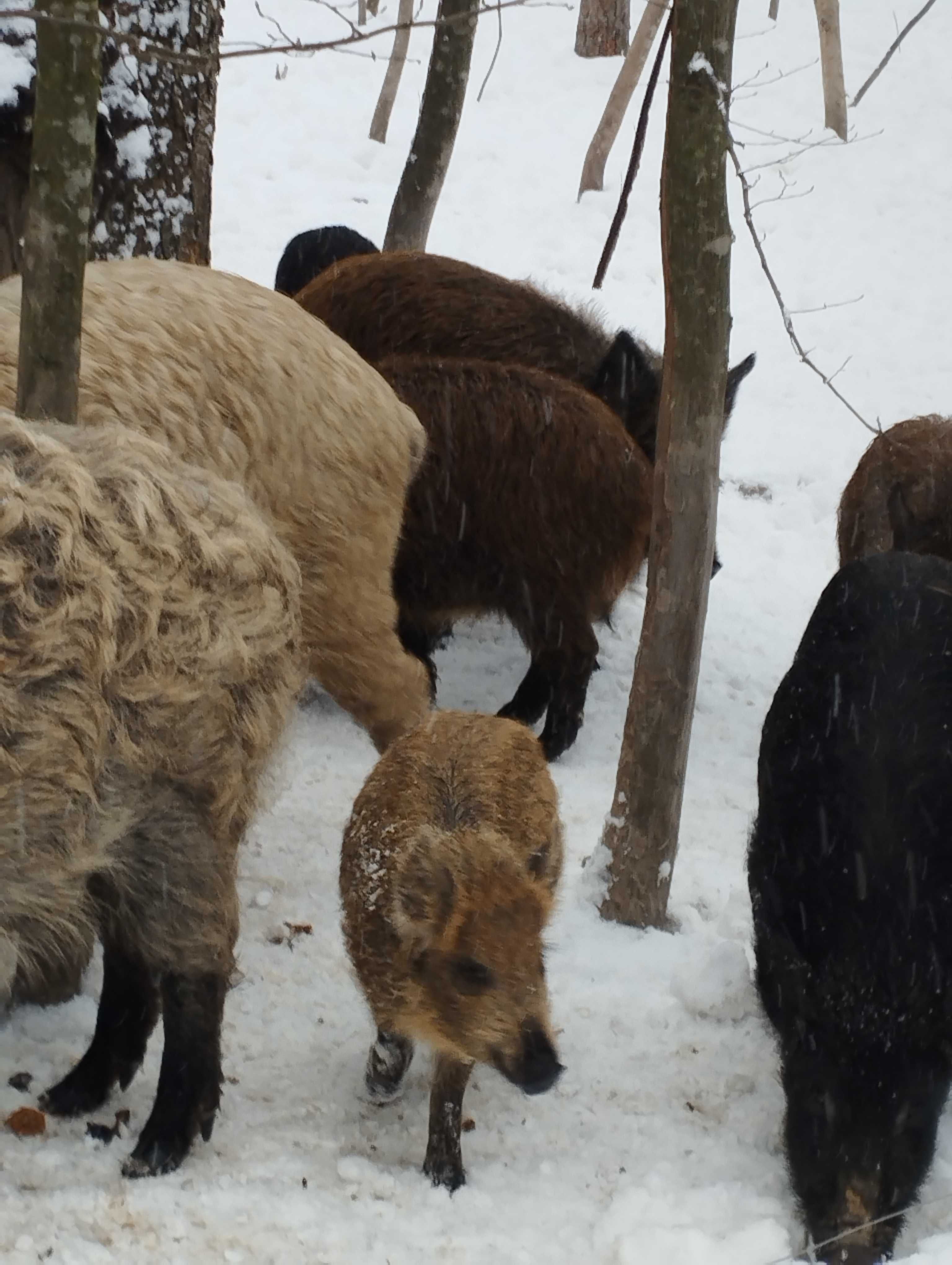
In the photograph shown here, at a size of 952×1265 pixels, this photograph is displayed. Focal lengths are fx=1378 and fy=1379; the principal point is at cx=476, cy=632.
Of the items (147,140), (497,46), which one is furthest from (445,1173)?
(497,46)

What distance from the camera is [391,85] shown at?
15.0 meters

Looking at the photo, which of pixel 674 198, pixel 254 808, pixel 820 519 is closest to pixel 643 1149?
pixel 254 808

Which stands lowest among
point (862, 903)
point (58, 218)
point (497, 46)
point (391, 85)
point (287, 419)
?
point (862, 903)

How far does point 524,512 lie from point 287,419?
1792mm

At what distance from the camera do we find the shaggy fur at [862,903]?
2.92m

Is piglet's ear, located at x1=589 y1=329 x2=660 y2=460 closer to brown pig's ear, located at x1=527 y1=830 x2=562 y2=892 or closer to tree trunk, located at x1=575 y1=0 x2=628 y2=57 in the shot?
brown pig's ear, located at x1=527 y1=830 x2=562 y2=892

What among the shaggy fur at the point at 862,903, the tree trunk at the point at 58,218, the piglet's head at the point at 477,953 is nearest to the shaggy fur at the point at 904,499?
the shaggy fur at the point at 862,903

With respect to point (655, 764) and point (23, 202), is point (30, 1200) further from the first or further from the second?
point (23, 202)

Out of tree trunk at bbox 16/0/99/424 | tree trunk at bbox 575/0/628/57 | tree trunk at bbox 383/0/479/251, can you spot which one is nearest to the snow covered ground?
tree trunk at bbox 16/0/99/424

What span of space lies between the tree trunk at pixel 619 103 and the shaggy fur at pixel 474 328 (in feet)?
23.0

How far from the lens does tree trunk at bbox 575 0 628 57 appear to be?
1850 cm

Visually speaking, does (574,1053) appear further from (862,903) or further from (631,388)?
(631,388)

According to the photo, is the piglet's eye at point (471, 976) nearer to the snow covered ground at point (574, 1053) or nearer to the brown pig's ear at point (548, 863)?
the brown pig's ear at point (548, 863)

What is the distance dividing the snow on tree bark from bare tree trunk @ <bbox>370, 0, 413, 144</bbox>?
9.24 m
